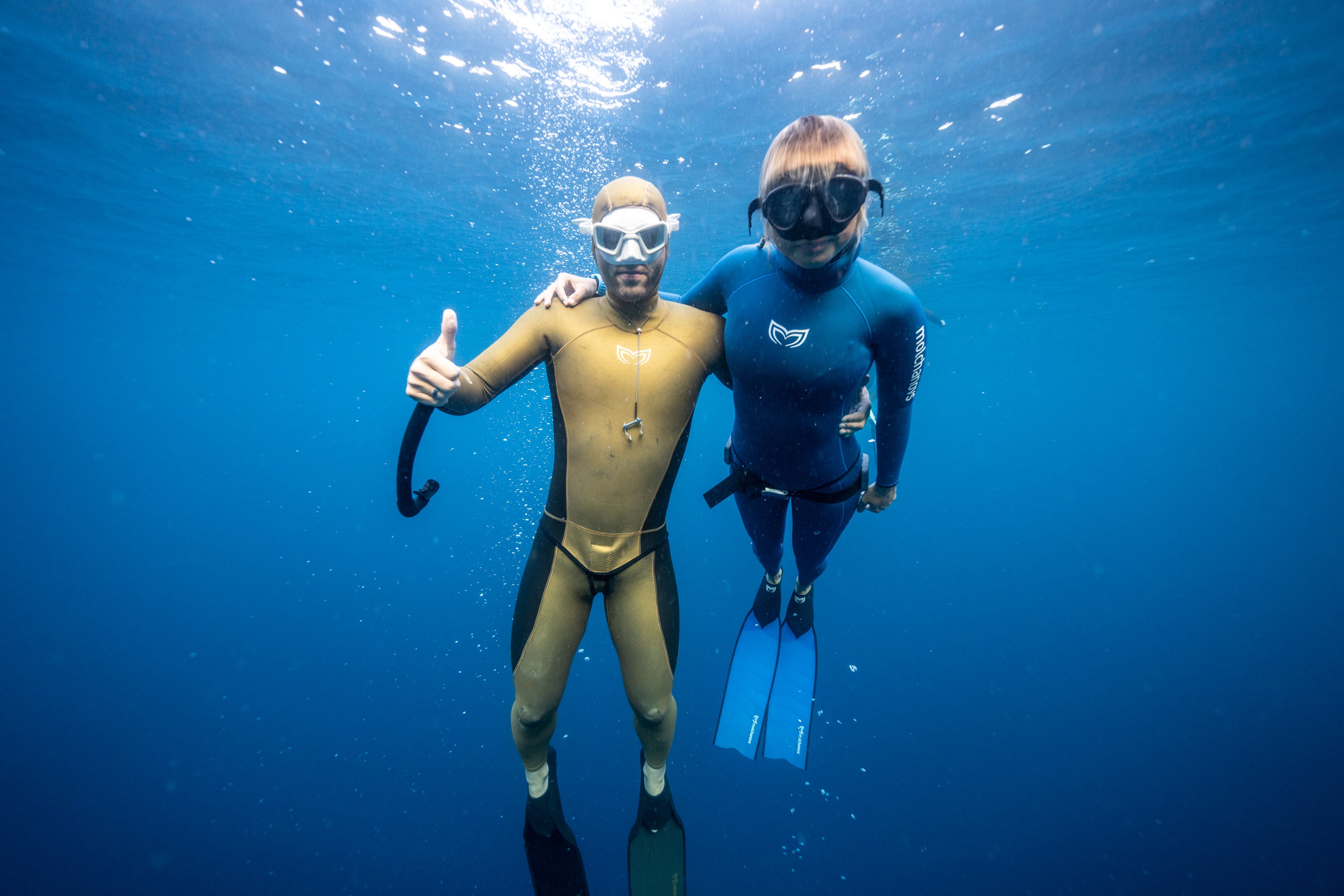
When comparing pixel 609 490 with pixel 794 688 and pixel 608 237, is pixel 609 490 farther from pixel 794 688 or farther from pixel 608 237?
pixel 794 688

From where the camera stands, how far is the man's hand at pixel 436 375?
2414 mm

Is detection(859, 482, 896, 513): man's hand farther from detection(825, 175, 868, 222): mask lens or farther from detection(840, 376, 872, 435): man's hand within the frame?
detection(825, 175, 868, 222): mask lens

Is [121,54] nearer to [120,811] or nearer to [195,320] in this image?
[120,811]

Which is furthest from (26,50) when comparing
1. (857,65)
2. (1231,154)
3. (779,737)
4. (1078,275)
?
(1078,275)

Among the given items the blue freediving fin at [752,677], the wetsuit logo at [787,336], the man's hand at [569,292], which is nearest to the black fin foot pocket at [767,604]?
the blue freediving fin at [752,677]

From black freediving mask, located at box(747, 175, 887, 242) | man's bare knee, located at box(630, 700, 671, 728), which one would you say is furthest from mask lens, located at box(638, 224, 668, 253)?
man's bare knee, located at box(630, 700, 671, 728)

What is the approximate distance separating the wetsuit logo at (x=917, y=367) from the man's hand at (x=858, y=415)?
28 centimetres

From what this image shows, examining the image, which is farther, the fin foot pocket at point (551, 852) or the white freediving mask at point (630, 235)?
the fin foot pocket at point (551, 852)

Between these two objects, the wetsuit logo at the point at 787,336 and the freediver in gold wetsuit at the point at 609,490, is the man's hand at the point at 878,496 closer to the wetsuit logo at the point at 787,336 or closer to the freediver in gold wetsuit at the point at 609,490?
the wetsuit logo at the point at 787,336

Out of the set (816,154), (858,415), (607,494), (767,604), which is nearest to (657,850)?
(767,604)

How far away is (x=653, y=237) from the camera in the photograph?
2.81m

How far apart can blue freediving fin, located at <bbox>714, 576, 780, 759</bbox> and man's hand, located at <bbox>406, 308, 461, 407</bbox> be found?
10.6 feet

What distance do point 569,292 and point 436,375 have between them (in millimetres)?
1012

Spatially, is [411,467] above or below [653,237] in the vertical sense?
below
